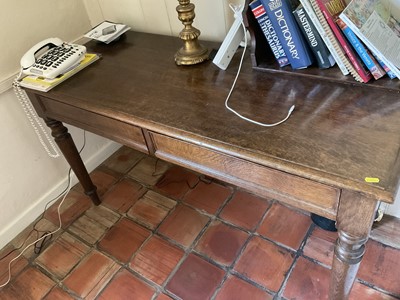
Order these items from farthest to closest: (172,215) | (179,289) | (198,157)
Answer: (172,215) < (179,289) < (198,157)

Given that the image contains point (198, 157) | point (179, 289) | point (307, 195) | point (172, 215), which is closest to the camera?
point (307, 195)

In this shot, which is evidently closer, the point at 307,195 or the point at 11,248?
the point at 307,195

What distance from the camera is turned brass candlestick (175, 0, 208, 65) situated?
1067 mm

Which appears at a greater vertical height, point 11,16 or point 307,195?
point 11,16

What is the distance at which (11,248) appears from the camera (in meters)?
1.53

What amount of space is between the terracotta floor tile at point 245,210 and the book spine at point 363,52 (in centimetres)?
76

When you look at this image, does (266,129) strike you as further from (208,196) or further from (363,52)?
(208,196)

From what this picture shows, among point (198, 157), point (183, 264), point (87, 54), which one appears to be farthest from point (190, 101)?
point (183, 264)

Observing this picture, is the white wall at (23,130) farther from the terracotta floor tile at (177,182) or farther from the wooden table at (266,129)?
the terracotta floor tile at (177,182)

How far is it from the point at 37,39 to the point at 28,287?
3.27 feet

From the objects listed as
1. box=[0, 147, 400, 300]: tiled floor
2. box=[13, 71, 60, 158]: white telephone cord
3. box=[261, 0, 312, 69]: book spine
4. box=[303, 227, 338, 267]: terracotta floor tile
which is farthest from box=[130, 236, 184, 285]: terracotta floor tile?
box=[261, 0, 312, 69]: book spine

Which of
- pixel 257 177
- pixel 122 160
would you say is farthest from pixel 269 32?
pixel 122 160

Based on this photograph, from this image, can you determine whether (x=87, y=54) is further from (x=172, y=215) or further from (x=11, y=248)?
(x=11, y=248)

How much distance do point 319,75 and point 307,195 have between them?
369 millimetres
